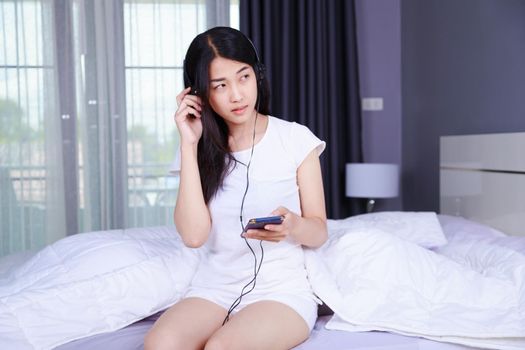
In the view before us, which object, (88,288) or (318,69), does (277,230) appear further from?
(318,69)

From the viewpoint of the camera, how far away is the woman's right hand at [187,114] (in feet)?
5.25

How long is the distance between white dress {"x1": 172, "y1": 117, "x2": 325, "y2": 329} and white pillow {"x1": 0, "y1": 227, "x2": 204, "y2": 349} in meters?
0.11

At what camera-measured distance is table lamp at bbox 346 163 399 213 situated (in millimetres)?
3586

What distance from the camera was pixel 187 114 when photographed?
5.33 feet

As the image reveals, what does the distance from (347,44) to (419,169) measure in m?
1.01

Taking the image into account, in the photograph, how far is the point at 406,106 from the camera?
3979mm

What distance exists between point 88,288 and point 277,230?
565 millimetres

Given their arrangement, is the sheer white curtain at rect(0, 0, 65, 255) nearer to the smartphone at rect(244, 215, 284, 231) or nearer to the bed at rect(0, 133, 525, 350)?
the bed at rect(0, 133, 525, 350)

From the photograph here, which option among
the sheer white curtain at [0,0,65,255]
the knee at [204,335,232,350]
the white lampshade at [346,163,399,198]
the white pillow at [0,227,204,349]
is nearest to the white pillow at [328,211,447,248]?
the white pillow at [0,227,204,349]

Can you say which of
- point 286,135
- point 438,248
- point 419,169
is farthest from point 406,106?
point 286,135

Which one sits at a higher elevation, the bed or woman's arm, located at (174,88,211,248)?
woman's arm, located at (174,88,211,248)

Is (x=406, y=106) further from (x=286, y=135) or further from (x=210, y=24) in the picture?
(x=286, y=135)

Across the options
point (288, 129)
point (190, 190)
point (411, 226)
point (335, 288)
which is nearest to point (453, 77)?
point (411, 226)

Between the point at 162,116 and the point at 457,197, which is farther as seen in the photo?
the point at 162,116
